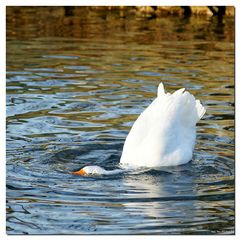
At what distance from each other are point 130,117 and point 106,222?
4.77 metres

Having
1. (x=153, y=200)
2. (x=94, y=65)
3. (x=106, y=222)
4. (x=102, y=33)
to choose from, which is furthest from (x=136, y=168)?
(x=102, y=33)

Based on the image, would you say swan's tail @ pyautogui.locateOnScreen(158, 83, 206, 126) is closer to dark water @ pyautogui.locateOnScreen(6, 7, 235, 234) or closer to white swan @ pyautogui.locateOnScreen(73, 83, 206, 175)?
white swan @ pyautogui.locateOnScreen(73, 83, 206, 175)

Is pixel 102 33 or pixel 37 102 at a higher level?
pixel 102 33

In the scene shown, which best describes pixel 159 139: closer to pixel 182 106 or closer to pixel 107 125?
pixel 182 106

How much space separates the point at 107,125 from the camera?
11.5 metres

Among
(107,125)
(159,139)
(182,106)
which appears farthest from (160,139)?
(107,125)

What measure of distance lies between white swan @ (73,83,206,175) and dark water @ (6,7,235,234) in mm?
183

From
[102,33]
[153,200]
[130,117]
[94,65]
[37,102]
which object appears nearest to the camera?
[153,200]

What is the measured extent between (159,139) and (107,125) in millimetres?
2185

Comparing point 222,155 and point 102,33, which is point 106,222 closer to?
point 222,155

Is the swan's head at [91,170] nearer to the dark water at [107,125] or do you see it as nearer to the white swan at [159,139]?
the dark water at [107,125]

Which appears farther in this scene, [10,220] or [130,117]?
[130,117]

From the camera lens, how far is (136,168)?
945 centimetres

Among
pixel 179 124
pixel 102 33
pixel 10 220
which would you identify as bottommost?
pixel 10 220
